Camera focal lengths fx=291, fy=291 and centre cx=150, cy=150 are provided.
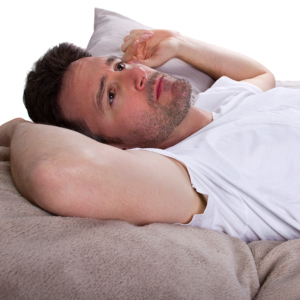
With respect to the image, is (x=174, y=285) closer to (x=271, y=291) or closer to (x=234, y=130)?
(x=271, y=291)

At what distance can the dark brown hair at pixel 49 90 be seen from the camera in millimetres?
1275

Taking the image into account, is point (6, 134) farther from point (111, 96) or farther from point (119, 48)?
point (119, 48)


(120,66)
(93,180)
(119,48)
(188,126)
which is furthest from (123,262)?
(119,48)

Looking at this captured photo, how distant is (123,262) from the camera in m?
0.52

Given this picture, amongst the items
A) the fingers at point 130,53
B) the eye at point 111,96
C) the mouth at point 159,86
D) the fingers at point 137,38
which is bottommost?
the eye at point 111,96

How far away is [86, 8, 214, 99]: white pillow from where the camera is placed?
1655 mm

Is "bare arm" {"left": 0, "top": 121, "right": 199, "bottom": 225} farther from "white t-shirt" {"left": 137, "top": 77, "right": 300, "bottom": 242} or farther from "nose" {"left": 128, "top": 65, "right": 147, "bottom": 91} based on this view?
"nose" {"left": 128, "top": 65, "right": 147, "bottom": 91}

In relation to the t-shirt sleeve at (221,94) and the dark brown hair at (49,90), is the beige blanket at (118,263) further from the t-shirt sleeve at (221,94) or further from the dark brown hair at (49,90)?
the t-shirt sleeve at (221,94)

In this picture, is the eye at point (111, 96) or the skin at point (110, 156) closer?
the skin at point (110, 156)

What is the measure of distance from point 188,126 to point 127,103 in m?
0.28

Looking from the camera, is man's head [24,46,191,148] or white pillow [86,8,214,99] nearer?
man's head [24,46,191,148]

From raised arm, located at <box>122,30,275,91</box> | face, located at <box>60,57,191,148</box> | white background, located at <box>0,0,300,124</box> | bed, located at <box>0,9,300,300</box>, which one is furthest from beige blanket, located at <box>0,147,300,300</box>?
white background, located at <box>0,0,300,124</box>

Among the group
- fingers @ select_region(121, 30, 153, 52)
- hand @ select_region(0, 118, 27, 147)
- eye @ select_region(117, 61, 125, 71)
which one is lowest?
hand @ select_region(0, 118, 27, 147)

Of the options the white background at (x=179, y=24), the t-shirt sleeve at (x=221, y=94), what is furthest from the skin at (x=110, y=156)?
the white background at (x=179, y=24)
